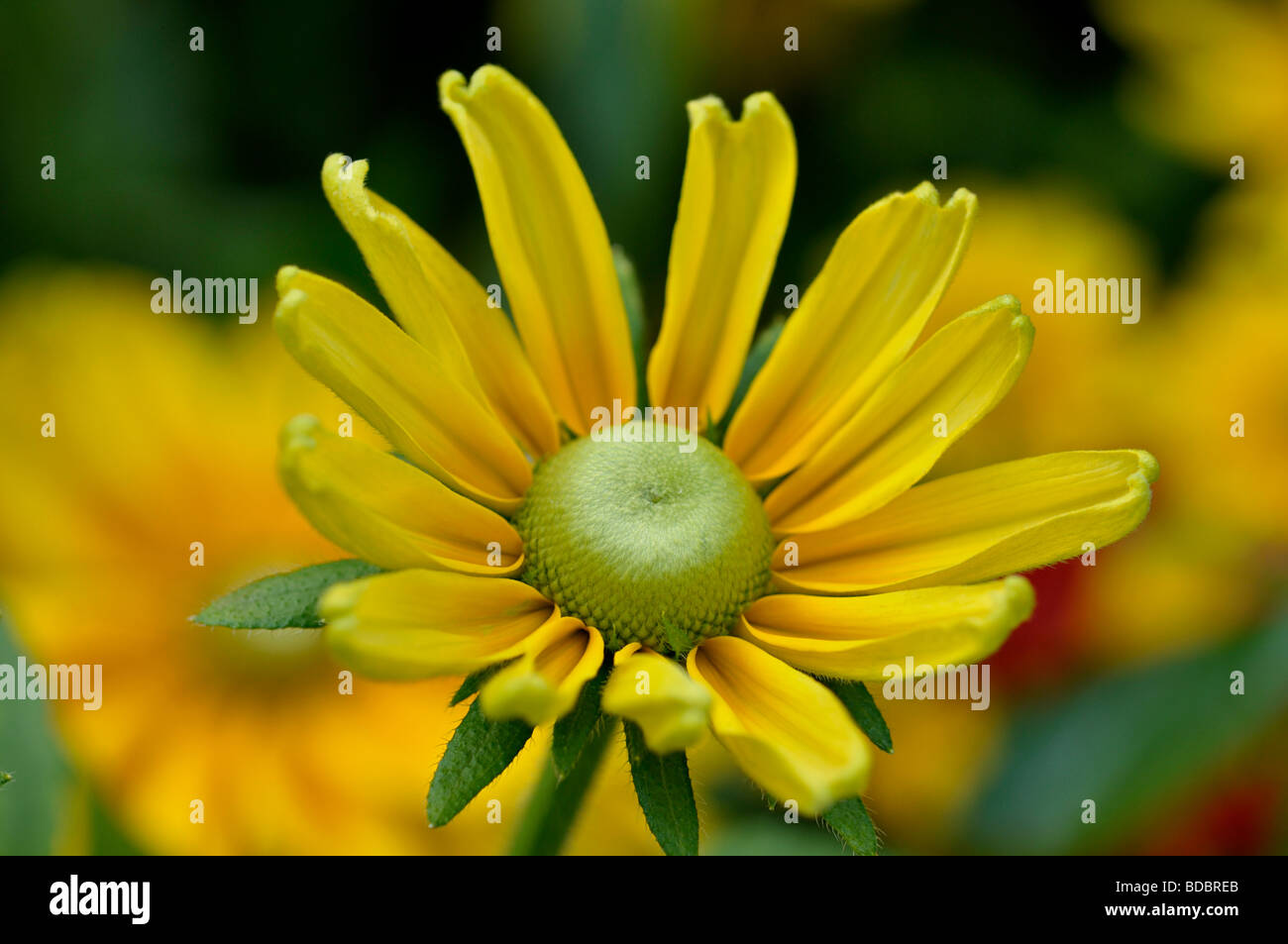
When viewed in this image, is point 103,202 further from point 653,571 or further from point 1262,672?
point 1262,672

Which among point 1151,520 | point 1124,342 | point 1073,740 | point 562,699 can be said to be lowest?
point 1073,740

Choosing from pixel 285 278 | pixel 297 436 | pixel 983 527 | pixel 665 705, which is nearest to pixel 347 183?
pixel 285 278

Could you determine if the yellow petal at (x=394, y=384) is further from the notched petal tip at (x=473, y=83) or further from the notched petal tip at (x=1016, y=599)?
the notched petal tip at (x=1016, y=599)

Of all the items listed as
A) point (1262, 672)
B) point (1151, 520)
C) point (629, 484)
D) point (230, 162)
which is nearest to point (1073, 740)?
point (1262, 672)

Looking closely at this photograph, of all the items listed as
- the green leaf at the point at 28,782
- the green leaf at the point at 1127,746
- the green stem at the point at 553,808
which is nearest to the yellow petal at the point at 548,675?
the green stem at the point at 553,808

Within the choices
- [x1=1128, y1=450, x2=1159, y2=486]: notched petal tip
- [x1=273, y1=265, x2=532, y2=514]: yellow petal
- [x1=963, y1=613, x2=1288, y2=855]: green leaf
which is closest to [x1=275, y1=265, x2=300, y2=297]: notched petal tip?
[x1=273, y1=265, x2=532, y2=514]: yellow petal
